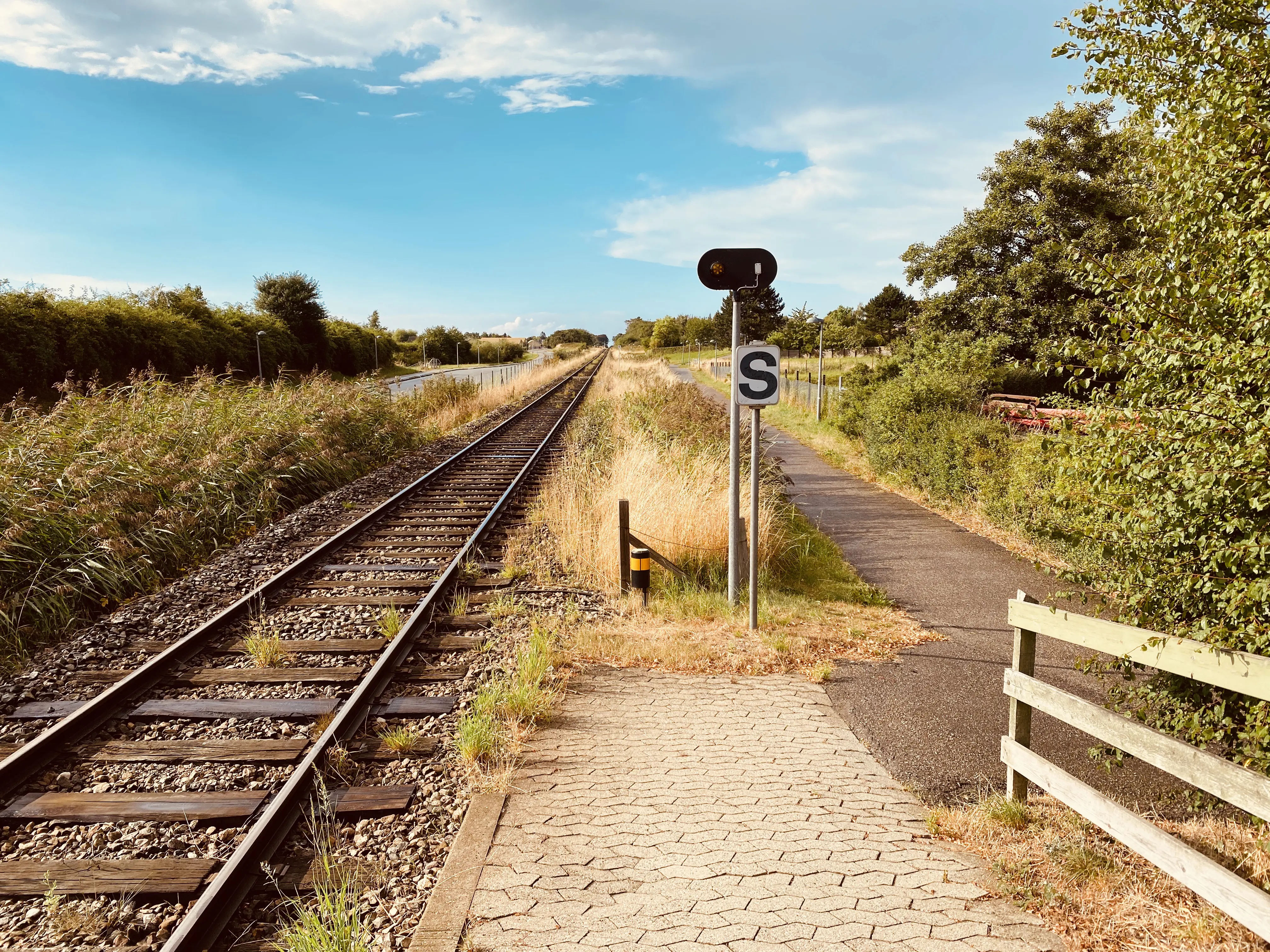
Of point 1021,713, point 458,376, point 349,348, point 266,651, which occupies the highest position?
point 349,348

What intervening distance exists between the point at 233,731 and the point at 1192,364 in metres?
5.75

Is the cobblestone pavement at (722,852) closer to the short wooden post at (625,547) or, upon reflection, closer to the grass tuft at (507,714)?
the grass tuft at (507,714)

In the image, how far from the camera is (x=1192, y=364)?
11.9ft

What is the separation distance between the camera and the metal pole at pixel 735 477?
22.7 ft

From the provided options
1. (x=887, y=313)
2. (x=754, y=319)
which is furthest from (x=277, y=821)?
(x=887, y=313)

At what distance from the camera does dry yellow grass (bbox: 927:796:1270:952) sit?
3.02 metres

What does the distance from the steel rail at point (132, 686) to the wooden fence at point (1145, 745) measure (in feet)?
17.8

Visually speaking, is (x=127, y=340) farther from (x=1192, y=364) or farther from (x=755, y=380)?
(x=1192, y=364)

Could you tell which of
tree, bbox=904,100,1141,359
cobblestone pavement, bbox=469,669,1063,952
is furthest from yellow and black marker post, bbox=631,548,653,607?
tree, bbox=904,100,1141,359

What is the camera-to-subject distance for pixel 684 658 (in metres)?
6.50

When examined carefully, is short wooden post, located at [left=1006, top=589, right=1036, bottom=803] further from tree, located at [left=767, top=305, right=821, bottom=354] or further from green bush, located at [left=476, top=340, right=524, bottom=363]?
green bush, located at [left=476, top=340, right=524, bottom=363]

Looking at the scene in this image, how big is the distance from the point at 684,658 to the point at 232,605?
4168 millimetres

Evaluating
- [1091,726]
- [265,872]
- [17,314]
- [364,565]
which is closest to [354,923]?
[265,872]

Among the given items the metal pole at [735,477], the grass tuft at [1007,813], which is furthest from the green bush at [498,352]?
the grass tuft at [1007,813]
